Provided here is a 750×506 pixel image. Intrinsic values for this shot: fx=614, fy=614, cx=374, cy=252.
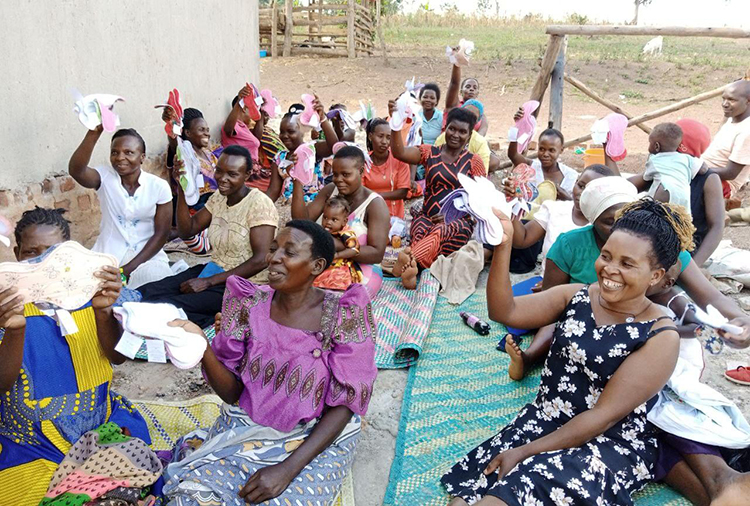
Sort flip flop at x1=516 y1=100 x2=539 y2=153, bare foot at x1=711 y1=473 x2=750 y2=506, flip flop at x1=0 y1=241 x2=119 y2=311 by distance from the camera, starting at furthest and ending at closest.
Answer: flip flop at x1=516 y1=100 x2=539 y2=153 < bare foot at x1=711 y1=473 x2=750 y2=506 < flip flop at x1=0 y1=241 x2=119 y2=311

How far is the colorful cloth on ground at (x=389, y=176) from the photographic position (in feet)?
16.9

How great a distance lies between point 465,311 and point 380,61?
38.4 feet

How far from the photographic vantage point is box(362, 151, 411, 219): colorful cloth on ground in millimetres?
5141

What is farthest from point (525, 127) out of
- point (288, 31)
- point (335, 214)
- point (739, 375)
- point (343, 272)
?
point (288, 31)

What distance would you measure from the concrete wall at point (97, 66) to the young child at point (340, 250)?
1.85 meters

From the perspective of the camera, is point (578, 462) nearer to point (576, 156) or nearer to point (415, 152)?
point (415, 152)

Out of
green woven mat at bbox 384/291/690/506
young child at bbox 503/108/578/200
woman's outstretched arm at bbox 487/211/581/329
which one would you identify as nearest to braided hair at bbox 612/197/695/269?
woman's outstretched arm at bbox 487/211/581/329

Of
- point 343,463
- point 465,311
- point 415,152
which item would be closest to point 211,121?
point 415,152

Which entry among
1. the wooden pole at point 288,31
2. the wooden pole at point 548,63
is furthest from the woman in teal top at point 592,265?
the wooden pole at point 288,31

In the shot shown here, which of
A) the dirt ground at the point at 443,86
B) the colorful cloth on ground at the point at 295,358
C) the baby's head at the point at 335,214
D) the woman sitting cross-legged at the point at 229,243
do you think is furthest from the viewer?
the baby's head at the point at 335,214

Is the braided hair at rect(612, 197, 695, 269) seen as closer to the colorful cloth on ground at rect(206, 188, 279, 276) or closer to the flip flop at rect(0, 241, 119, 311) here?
the flip flop at rect(0, 241, 119, 311)

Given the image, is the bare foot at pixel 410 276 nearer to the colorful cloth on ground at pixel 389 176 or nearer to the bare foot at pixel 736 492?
the colorful cloth on ground at pixel 389 176

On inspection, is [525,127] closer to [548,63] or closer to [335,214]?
[548,63]

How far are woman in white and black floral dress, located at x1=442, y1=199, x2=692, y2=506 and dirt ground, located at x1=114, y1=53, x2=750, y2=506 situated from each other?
784 millimetres
